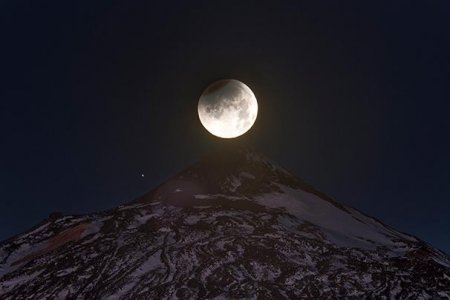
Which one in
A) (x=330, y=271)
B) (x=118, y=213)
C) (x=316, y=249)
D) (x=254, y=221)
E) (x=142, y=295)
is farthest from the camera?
(x=118, y=213)

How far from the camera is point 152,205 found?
370ft

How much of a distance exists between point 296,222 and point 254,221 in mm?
9705

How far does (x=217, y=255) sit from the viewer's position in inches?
3147

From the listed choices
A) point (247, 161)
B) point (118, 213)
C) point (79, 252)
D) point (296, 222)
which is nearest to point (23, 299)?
point (79, 252)

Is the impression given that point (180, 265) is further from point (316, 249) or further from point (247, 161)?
point (247, 161)

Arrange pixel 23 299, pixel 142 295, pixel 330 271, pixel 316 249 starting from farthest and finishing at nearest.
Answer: pixel 316 249 < pixel 330 271 < pixel 23 299 < pixel 142 295

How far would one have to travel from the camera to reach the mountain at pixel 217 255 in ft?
233

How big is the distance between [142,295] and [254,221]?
36.5m

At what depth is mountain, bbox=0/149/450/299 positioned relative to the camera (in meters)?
71.1

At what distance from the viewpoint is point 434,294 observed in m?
72.9

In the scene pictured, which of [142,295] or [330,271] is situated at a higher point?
[142,295]

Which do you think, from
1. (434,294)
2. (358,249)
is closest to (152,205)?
(358,249)

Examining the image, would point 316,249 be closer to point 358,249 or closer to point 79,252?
point 358,249

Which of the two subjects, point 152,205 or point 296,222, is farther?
point 152,205
